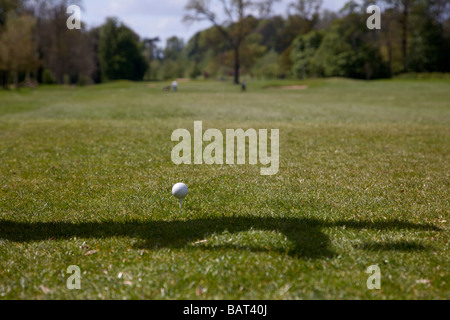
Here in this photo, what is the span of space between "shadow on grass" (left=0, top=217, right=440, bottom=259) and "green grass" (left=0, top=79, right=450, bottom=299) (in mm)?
28

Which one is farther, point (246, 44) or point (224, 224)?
point (246, 44)

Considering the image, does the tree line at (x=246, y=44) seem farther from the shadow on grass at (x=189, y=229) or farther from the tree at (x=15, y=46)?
the shadow on grass at (x=189, y=229)

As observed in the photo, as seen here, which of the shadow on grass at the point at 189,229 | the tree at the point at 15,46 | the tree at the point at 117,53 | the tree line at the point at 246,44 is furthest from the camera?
the tree at the point at 117,53

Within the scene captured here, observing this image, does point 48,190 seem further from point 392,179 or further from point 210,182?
point 392,179

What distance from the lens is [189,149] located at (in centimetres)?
1246

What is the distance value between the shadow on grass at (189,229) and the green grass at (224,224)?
0.03 metres

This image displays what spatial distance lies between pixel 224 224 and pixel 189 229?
0.58 m

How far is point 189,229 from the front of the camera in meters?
5.95

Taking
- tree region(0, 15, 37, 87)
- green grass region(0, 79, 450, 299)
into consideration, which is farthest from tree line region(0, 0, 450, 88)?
green grass region(0, 79, 450, 299)

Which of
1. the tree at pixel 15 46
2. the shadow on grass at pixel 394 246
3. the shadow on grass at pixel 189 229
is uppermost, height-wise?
the tree at pixel 15 46

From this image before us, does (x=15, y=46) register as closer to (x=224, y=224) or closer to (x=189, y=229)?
(x=189, y=229)

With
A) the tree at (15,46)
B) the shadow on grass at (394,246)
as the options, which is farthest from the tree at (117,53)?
the shadow on grass at (394,246)

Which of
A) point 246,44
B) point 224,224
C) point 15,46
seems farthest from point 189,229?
point 246,44

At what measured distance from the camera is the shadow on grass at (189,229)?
5.43 metres
